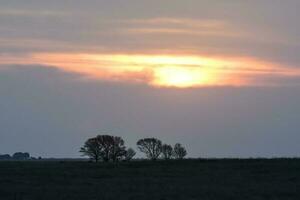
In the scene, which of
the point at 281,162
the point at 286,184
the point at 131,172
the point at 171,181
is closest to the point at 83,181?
the point at 171,181

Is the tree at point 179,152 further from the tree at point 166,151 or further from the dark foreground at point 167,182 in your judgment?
the dark foreground at point 167,182

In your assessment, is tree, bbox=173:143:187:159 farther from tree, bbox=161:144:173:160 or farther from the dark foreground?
the dark foreground

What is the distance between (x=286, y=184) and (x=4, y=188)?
50.7 ft

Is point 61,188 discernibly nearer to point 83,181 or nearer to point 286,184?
point 83,181

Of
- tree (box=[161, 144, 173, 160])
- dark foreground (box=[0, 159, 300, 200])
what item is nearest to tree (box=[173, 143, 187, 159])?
tree (box=[161, 144, 173, 160])

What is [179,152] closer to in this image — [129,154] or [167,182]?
[129,154]

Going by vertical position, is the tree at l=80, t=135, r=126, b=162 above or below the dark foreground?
above

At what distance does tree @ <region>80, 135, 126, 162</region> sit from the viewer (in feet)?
292

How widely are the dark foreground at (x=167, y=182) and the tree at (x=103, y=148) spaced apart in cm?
2476

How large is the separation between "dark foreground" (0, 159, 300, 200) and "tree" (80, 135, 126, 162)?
24761 millimetres

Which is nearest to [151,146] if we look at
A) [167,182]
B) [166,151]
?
[166,151]

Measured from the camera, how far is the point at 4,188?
3991 cm

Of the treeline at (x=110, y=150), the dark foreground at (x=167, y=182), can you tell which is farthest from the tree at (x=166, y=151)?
the dark foreground at (x=167, y=182)

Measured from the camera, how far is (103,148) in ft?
298
